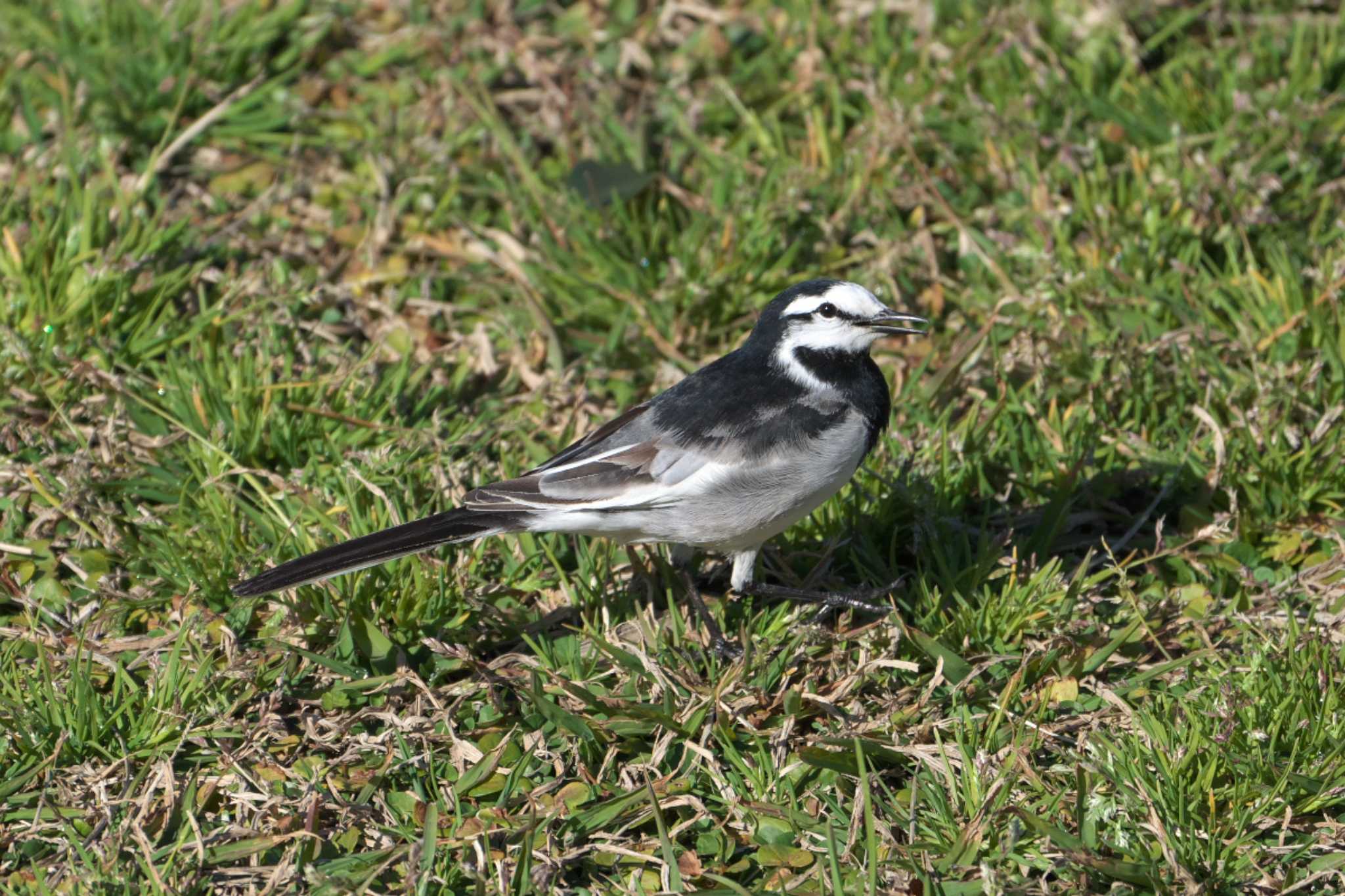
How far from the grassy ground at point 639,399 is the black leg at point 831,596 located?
65 millimetres

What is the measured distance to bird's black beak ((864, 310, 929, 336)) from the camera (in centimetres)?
486

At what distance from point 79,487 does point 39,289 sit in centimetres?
102

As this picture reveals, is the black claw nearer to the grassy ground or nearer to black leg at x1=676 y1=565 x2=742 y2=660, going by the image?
black leg at x1=676 y1=565 x2=742 y2=660

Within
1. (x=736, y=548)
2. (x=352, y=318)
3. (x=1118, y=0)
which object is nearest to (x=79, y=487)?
(x=352, y=318)

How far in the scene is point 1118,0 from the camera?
710 cm

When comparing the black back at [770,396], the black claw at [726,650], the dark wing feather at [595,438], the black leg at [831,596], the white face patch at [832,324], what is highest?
the white face patch at [832,324]

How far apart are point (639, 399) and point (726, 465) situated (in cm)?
145

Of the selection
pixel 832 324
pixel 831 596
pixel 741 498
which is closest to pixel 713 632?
pixel 831 596

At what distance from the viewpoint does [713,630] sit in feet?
16.0

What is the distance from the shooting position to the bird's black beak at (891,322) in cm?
486

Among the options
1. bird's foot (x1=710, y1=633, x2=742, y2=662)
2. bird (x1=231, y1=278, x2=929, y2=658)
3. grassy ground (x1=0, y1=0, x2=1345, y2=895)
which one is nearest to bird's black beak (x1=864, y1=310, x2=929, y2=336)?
bird (x1=231, y1=278, x2=929, y2=658)

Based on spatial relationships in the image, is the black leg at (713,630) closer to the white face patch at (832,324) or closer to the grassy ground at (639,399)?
the grassy ground at (639,399)

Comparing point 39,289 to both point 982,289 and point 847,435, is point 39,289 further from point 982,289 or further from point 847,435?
point 982,289

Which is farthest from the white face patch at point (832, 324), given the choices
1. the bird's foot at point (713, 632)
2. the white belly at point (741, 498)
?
Answer: the bird's foot at point (713, 632)
